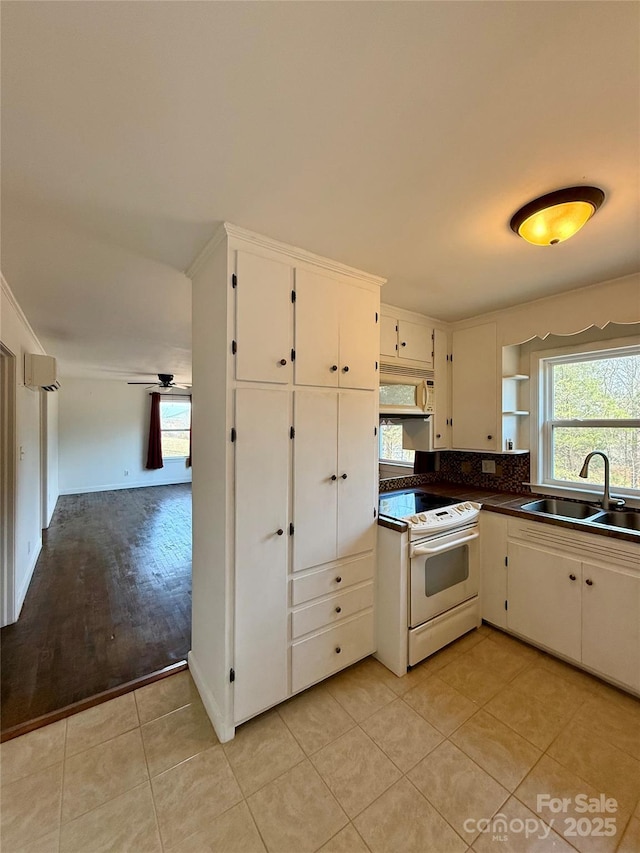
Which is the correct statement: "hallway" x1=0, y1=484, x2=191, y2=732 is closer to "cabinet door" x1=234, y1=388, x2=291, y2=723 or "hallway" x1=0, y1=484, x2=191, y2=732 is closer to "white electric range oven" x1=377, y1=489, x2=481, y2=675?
"cabinet door" x1=234, y1=388, x2=291, y2=723

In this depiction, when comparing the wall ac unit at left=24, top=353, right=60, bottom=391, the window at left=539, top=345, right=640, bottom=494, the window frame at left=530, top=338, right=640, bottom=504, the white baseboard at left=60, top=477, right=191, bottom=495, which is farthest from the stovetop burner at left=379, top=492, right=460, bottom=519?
the white baseboard at left=60, top=477, right=191, bottom=495

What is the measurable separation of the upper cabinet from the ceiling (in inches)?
27.2

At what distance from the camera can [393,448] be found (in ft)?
10.8

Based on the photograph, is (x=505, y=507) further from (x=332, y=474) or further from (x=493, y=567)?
(x=332, y=474)

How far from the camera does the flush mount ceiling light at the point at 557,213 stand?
4.32ft

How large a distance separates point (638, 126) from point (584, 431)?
209 cm

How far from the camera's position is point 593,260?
1.92 metres

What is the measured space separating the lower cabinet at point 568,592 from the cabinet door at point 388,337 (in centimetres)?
139

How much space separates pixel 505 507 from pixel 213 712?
2.14 metres

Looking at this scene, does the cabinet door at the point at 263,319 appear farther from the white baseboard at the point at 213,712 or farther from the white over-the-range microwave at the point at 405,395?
the white baseboard at the point at 213,712

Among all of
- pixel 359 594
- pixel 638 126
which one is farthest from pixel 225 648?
pixel 638 126

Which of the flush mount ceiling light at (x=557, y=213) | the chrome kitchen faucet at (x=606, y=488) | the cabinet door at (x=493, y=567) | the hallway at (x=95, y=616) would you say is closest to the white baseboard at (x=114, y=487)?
the hallway at (x=95, y=616)

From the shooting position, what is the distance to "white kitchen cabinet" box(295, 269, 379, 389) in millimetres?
1813

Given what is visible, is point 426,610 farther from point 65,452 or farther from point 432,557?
point 65,452
